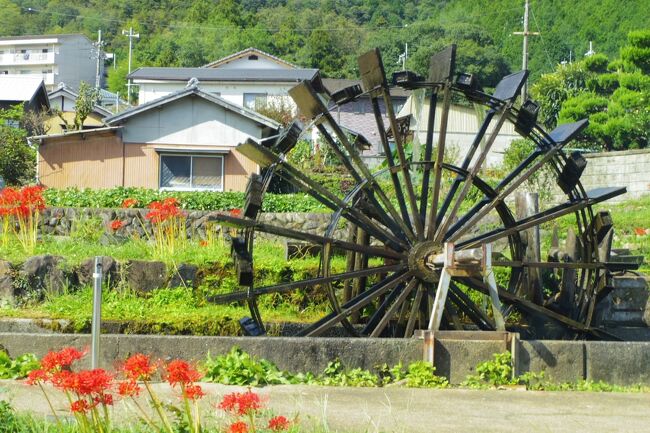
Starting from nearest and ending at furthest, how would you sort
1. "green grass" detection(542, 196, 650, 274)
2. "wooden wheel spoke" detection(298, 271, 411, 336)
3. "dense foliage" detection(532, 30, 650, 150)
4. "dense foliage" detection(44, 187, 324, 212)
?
1. "wooden wheel spoke" detection(298, 271, 411, 336)
2. "green grass" detection(542, 196, 650, 274)
3. "dense foliage" detection(44, 187, 324, 212)
4. "dense foliage" detection(532, 30, 650, 150)

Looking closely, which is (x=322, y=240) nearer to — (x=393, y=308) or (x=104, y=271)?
(x=393, y=308)

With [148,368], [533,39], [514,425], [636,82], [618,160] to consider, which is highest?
[533,39]

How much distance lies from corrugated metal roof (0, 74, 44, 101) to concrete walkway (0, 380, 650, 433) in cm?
3964

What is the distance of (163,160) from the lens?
97.9 feet

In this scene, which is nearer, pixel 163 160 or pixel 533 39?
pixel 163 160

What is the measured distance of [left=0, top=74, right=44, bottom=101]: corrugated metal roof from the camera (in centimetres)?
4738

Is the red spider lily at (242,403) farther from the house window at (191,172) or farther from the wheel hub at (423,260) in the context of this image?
the house window at (191,172)

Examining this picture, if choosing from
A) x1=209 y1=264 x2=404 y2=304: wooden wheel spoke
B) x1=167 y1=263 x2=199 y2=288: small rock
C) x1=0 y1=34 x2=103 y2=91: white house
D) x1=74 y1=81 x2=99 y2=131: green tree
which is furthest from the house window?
x1=0 y1=34 x2=103 y2=91: white house

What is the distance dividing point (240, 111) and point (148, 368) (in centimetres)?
2444

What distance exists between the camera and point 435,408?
351 inches

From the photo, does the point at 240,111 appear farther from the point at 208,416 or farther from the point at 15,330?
the point at 208,416

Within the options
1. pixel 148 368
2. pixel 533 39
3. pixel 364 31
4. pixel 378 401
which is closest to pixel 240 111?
pixel 378 401

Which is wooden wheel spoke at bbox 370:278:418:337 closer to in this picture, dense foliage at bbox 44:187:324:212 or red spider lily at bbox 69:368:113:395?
red spider lily at bbox 69:368:113:395

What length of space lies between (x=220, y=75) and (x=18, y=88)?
32.8ft
